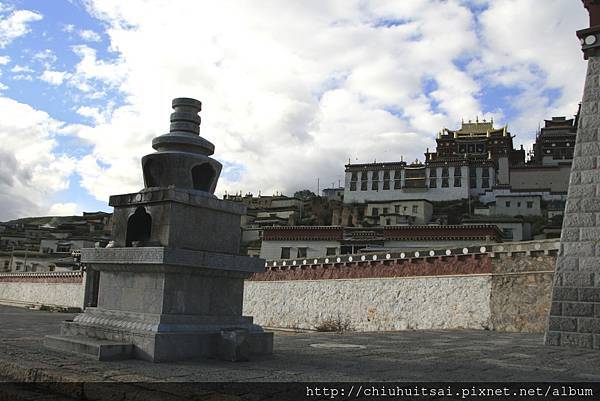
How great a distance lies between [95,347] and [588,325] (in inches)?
310

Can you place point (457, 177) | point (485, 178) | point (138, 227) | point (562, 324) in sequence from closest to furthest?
point (138, 227) → point (562, 324) → point (457, 177) → point (485, 178)

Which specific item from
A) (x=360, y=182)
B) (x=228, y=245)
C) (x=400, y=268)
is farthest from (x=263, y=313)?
(x=360, y=182)

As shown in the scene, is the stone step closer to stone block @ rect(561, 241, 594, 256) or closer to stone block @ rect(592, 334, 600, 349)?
stone block @ rect(592, 334, 600, 349)

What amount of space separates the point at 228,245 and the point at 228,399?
316 centimetres

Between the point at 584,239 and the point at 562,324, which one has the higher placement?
the point at 584,239

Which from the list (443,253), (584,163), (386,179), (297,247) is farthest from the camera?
(386,179)

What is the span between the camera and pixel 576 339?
358 inches

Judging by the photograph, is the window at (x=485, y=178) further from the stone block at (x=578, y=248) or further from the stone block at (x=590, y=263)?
the stone block at (x=590, y=263)

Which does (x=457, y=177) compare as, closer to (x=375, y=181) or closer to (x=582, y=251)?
(x=375, y=181)

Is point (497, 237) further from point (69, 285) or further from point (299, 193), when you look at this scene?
Result: point (299, 193)

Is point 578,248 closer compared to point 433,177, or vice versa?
point 578,248

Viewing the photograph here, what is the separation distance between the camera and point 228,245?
21.7ft

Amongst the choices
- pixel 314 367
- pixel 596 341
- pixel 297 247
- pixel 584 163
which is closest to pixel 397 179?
pixel 297 247

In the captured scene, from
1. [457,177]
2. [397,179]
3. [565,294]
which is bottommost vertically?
[565,294]
